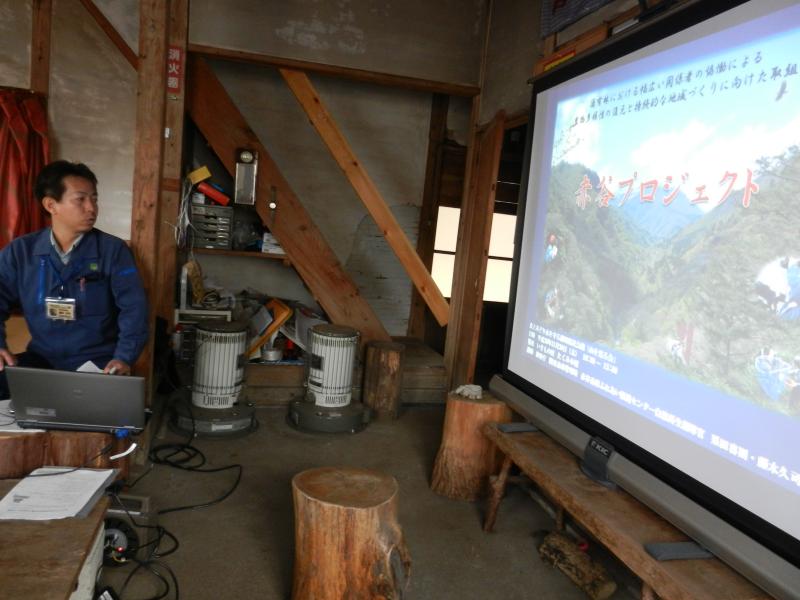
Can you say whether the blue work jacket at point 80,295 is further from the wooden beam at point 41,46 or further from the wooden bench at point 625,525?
the wooden beam at point 41,46

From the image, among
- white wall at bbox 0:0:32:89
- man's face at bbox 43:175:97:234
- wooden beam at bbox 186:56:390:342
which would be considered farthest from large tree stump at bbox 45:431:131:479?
white wall at bbox 0:0:32:89

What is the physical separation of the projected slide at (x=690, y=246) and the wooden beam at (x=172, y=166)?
8.62ft

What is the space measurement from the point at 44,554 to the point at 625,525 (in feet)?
5.22

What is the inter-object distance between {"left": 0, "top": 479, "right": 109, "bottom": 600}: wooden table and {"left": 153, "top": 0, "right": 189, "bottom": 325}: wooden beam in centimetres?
233

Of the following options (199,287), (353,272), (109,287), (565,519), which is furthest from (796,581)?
(353,272)

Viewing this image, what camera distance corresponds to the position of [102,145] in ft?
13.4

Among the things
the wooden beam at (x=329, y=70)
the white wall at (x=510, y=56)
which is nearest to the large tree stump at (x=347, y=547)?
the white wall at (x=510, y=56)

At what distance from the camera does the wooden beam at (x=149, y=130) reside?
2596mm

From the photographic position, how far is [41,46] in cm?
387

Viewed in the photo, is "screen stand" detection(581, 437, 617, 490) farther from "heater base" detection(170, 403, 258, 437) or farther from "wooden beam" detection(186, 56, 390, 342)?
"wooden beam" detection(186, 56, 390, 342)

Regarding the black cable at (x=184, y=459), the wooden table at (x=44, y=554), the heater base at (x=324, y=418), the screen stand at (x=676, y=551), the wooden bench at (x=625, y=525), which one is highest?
the screen stand at (x=676, y=551)

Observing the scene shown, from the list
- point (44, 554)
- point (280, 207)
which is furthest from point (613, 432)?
point (280, 207)

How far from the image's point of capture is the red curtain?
3734mm

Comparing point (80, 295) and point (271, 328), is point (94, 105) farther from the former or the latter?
point (80, 295)
